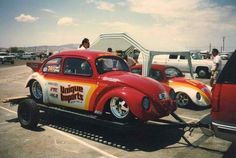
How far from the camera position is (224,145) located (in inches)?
251

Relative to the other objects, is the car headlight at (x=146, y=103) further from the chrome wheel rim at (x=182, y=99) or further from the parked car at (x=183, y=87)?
the chrome wheel rim at (x=182, y=99)

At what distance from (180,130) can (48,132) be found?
3512 mm

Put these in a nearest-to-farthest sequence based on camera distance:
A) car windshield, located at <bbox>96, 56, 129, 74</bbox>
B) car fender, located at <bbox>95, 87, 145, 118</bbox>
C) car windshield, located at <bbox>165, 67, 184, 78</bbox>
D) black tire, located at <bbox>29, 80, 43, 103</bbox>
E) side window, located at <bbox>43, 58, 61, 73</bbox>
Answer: car fender, located at <bbox>95, 87, 145, 118</bbox>, car windshield, located at <bbox>96, 56, 129, 74</bbox>, side window, located at <bbox>43, 58, 61, 73</bbox>, black tire, located at <bbox>29, 80, 43, 103</bbox>, car windshield, located at <bbox>165, 67, 184, 78</bbox>

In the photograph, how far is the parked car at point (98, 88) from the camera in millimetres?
6207

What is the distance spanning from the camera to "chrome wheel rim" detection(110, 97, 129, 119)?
20.5 feet

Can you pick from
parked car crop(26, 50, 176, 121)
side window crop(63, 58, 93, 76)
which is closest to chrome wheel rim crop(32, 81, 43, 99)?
parked car crop(26, 50, 176, 121)

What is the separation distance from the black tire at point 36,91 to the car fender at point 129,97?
2.48m

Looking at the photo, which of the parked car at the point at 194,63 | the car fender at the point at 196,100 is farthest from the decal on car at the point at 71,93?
the parked car at the point at 194,63

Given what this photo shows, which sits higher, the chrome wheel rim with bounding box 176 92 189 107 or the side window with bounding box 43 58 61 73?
the side window with bounding box 43 58 61 73

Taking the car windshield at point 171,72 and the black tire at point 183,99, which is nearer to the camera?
the black tire at point 183,99

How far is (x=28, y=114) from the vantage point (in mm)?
7559

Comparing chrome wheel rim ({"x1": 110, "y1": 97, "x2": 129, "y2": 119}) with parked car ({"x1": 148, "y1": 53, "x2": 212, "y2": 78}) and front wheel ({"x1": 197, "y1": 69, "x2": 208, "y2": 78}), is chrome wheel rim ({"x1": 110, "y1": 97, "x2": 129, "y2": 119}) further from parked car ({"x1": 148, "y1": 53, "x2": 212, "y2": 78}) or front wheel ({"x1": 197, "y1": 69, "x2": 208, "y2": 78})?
front wheel ({"x1": 197, "y1": 69, "x2": 208, "y2": 78})

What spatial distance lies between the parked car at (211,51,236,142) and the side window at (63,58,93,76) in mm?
3438

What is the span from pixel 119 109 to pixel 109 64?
1546mm
